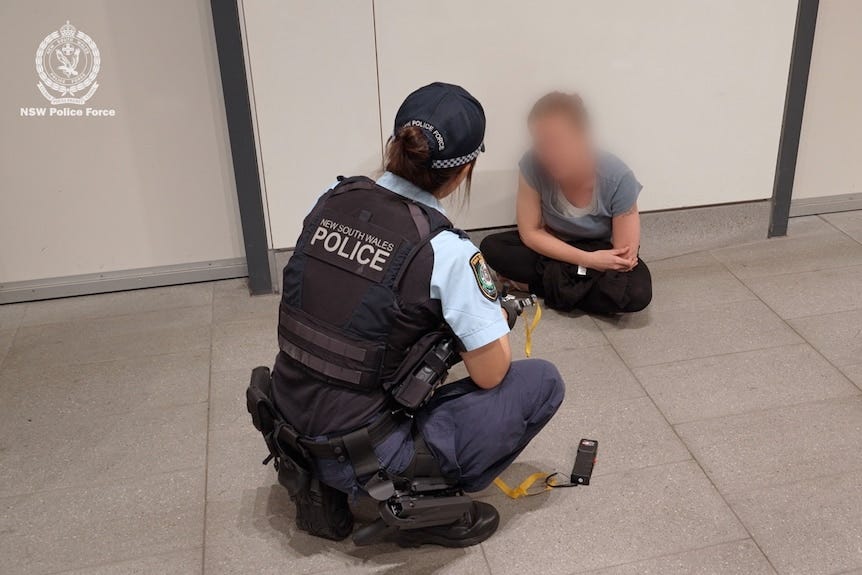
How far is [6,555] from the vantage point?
2.23m

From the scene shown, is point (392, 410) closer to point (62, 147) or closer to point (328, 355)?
point (328, 355)

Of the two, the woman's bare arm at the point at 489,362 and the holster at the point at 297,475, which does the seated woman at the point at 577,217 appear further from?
the holster at the point at 297,475

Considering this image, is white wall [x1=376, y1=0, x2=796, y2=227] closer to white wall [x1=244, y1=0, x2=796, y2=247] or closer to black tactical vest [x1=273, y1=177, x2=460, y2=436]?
white wall [x1=244, y1=0, x2=796, y2=247]

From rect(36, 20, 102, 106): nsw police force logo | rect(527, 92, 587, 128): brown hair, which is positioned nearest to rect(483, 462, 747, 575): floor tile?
rect(527, 92, 587, 128): brown hair

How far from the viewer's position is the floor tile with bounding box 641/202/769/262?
11.7 ft

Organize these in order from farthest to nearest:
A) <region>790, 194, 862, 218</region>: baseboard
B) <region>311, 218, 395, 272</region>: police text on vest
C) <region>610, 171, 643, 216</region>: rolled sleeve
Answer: <region>790, 194, 862, 218</region>: baseboard
<region>610, 171, 643, 216</region>: rolled sleeve
<region>311, 218, 395, 272</region>: police text on vest

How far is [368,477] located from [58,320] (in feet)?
5.78

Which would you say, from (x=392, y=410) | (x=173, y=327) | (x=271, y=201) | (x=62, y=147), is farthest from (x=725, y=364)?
(x=62, y=147)

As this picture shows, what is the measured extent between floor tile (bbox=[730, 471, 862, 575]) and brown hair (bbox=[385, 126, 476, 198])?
112cm

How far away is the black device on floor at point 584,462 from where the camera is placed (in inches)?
94.7

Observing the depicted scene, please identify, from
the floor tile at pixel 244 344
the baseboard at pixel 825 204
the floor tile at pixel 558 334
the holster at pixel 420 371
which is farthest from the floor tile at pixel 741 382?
the floor tile at pixel 244 344

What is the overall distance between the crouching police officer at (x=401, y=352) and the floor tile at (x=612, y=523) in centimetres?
→ 22

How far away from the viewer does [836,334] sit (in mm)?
3033

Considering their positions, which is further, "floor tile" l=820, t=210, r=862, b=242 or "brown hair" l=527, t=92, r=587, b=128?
"floor tile" l=820, t=210, r=862, b=242
